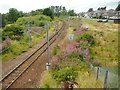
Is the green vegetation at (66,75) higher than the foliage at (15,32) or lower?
lower

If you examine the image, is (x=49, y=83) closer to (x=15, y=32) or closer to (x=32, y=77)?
(x=32, y=77)

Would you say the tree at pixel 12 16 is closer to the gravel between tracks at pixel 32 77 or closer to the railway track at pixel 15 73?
the railway track at pixel 15 73

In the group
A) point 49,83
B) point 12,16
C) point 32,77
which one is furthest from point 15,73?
point 12,16

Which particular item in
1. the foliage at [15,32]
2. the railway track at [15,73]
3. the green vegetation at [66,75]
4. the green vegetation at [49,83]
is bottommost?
the railway track at [15,73]

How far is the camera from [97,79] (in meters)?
16.0

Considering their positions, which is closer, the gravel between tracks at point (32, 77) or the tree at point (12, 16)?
the gravel between tracks at point (32, 77)

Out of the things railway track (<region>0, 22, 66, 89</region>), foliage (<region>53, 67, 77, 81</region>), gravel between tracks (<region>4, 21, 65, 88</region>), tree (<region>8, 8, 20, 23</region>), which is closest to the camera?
foliage (<region>53, 67, 77, 81</region>)

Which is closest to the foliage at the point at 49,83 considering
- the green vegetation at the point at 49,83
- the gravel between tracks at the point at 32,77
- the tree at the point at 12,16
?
the green vegetation at the point at 49,83

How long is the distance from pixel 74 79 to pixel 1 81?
212 inches

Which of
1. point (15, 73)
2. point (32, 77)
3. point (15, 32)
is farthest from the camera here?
point (15, 32)

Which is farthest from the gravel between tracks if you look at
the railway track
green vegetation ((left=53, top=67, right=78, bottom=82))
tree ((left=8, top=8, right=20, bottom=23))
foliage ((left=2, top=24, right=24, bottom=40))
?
tree ((left=8, top=8, right=20, bottom=23))

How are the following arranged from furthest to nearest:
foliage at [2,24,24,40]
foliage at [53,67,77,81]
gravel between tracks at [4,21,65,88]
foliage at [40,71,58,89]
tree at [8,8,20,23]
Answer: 1. tree at [8,8,20,23]
2. foliage at [2,24,24,40]
3. gravel between tracks at [4,21,65,88]
4. foliage at [53,67,77,81]
5. foliage at [40,71,58,89]

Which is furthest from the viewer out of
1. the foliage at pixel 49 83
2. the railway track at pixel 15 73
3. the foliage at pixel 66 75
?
the railway track at pixel 15 73

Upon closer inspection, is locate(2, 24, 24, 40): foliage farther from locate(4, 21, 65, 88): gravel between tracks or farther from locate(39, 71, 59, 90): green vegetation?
locate(39, 71, 59, 90): green vegetation
